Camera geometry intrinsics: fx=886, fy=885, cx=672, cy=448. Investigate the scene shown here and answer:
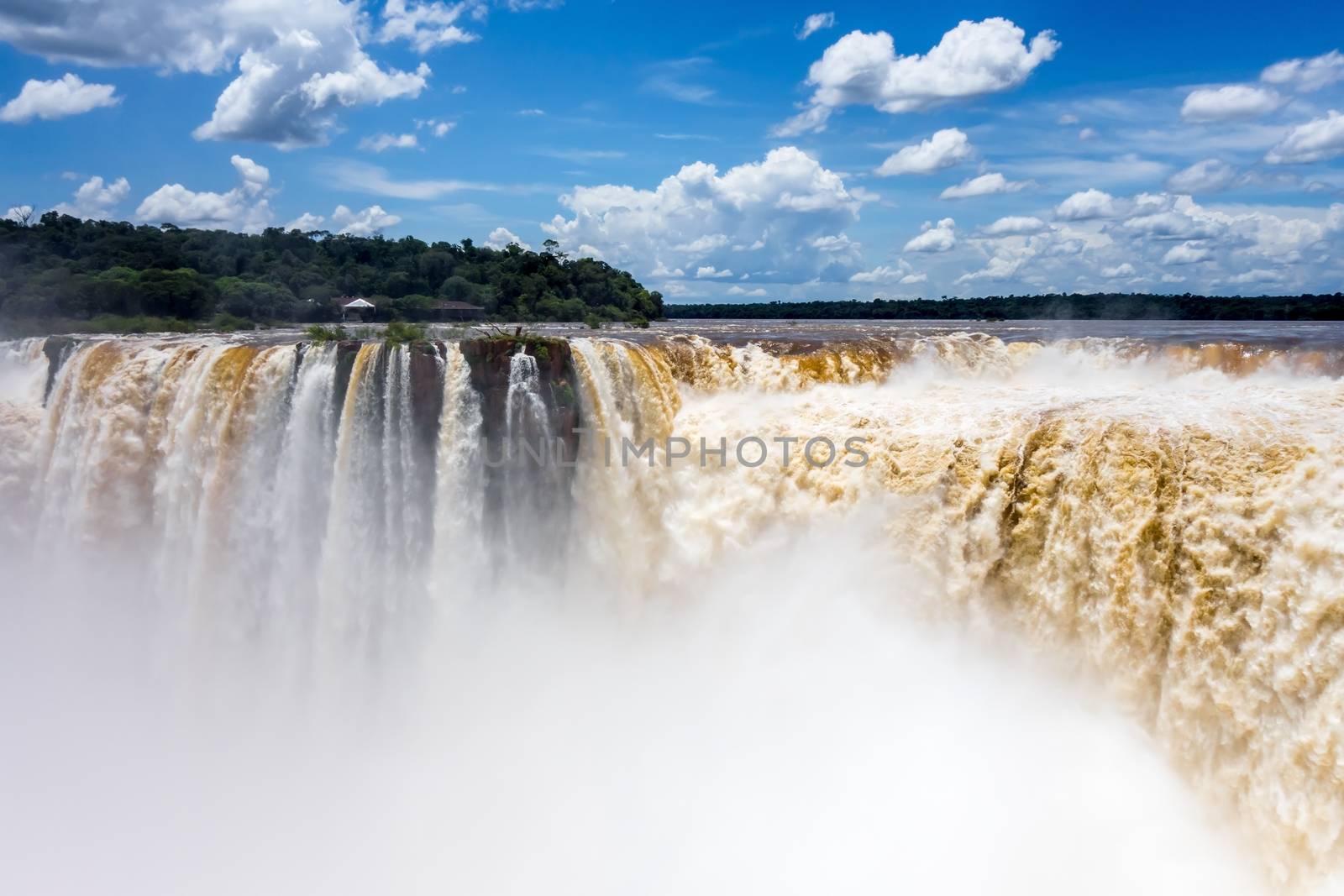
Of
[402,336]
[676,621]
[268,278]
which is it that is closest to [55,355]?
[402,336]

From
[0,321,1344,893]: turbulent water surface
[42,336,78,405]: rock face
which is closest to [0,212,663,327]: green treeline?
[42,336,78,405]: rock face

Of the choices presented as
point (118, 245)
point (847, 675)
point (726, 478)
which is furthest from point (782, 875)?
point (118, 245)

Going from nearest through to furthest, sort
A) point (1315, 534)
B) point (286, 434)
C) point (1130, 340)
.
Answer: point (1315, 534), point (286, 434), point (1130, 340)

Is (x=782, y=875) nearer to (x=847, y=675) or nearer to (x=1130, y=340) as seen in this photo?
(x=847, y=675)

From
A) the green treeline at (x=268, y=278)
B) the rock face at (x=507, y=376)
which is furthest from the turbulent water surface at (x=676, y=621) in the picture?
the green treeline at (x=268, y=278)

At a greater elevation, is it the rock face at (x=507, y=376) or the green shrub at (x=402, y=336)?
the green shrub at (x=402, y=336)

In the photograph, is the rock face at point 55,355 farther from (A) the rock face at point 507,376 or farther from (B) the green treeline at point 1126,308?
(B) the green treeline at point 1126,308
